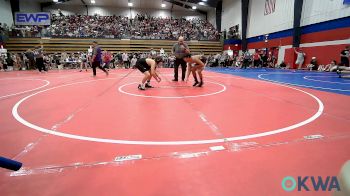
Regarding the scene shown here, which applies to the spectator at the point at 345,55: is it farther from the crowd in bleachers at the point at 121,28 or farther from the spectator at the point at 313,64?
the crowd in bleachers at the point at 121,28

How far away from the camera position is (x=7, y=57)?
18.3 m

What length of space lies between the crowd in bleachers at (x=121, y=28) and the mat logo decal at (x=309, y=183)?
26588 millimetres

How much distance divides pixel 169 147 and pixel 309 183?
4.78 ft

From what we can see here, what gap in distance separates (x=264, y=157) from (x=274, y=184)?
0.48 m

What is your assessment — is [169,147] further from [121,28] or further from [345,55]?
[121,28]

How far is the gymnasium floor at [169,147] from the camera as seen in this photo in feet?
6.30

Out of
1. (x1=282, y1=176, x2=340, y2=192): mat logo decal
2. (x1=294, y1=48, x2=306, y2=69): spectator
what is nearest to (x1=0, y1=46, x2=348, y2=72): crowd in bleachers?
(x1=294, y1=48, x2=306, y2=69): spectator

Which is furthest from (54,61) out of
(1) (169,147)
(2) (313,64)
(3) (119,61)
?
(2) (313,64)

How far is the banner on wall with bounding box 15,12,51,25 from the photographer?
22.0 m

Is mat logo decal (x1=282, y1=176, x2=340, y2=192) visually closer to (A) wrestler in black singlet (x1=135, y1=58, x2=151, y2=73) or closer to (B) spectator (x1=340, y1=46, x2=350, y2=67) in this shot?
(A) wrestler in black singlet (x1=135, y1=58, x2=151, y2=73)

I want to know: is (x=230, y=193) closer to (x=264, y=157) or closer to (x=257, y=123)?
(x=264, y=157)

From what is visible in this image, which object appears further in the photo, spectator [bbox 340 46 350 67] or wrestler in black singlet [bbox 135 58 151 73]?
spectator [bbox 340 46 350 67]

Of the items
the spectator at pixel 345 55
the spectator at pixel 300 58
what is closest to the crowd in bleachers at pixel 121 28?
the spectator at pixel 300 58

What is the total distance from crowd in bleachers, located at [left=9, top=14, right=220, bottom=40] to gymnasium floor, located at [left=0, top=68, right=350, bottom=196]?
74.7 ft
